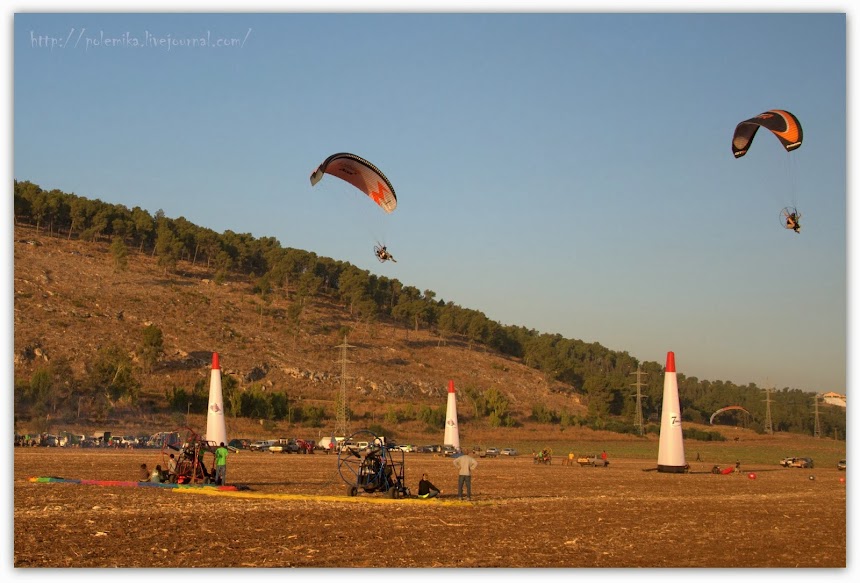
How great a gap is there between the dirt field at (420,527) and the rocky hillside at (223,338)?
5164 cm

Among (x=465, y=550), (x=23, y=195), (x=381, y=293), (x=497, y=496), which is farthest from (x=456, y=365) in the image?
(x=465, y=550)

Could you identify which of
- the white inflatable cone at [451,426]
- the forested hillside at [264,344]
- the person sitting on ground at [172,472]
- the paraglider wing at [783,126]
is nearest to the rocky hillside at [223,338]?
the forested hillside at [264,344]

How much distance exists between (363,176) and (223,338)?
70567 millimetres

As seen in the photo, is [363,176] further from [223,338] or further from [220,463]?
[223,338]

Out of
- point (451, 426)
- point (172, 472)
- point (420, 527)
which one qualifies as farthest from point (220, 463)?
point (451, 426)

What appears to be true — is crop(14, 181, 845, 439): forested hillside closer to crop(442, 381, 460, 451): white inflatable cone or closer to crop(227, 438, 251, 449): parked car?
crop(227, 438, 251, 449): parked car

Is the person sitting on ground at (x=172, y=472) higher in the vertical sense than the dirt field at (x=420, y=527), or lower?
higher

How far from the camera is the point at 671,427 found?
3306cm

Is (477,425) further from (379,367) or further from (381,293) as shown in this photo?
(381,293)

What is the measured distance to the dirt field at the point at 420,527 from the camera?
40.1ft

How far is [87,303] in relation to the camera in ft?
291

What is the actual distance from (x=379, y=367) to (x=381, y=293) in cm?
2698

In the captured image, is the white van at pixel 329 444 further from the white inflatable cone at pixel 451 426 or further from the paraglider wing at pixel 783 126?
the paraglider wing at pixel 783 126

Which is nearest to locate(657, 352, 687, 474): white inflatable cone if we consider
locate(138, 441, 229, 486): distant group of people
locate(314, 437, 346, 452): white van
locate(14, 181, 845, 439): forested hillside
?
locate(138, 441, 229, 486): distant group of people
